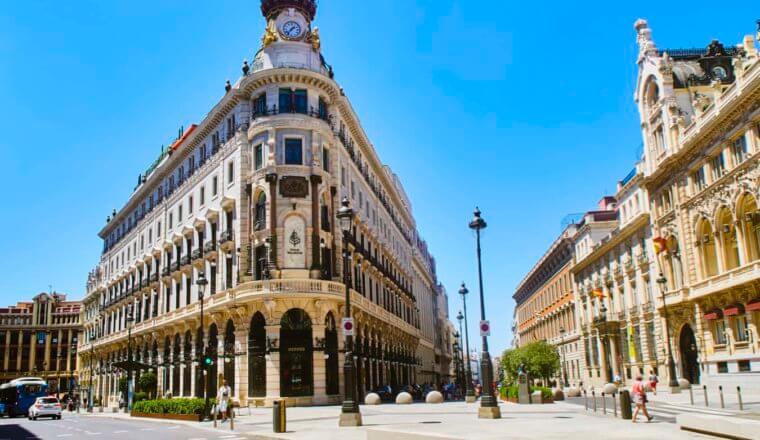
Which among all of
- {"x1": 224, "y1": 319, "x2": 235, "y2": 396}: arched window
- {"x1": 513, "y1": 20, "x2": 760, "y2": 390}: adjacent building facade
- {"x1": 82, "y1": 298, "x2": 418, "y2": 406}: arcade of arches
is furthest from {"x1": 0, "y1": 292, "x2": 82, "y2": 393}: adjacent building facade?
{"x1": 513, "y1": 20, "x2": 760, "y2": 390}: adjacent building facade

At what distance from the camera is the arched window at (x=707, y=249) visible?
4288 cm

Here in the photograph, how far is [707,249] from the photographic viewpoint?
142ft

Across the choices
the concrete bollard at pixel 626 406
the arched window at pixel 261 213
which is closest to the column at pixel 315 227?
the arched window at pixel 261 213

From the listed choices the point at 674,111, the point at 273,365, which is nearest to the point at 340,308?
the point at 273,365

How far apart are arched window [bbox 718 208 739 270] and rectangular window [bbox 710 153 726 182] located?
2.22 m

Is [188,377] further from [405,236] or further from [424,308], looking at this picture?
[424,308]

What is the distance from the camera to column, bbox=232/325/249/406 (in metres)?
40.1

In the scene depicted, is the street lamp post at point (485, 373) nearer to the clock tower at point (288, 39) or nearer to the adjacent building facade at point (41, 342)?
the clock tower at point (288, 39)

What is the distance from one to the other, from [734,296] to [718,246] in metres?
3.50

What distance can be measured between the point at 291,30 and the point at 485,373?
3133cm

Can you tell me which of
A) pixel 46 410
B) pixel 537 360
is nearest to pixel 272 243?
pixel 46 410

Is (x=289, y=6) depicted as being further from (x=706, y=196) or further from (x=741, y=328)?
(x=741, y=328)

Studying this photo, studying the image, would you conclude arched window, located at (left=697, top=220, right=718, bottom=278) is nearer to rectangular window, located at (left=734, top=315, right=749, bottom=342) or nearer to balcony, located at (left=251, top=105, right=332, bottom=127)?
rectangular window, located at (left=734, top=315, right=749, bottom=342)

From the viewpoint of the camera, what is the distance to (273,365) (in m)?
38.9
